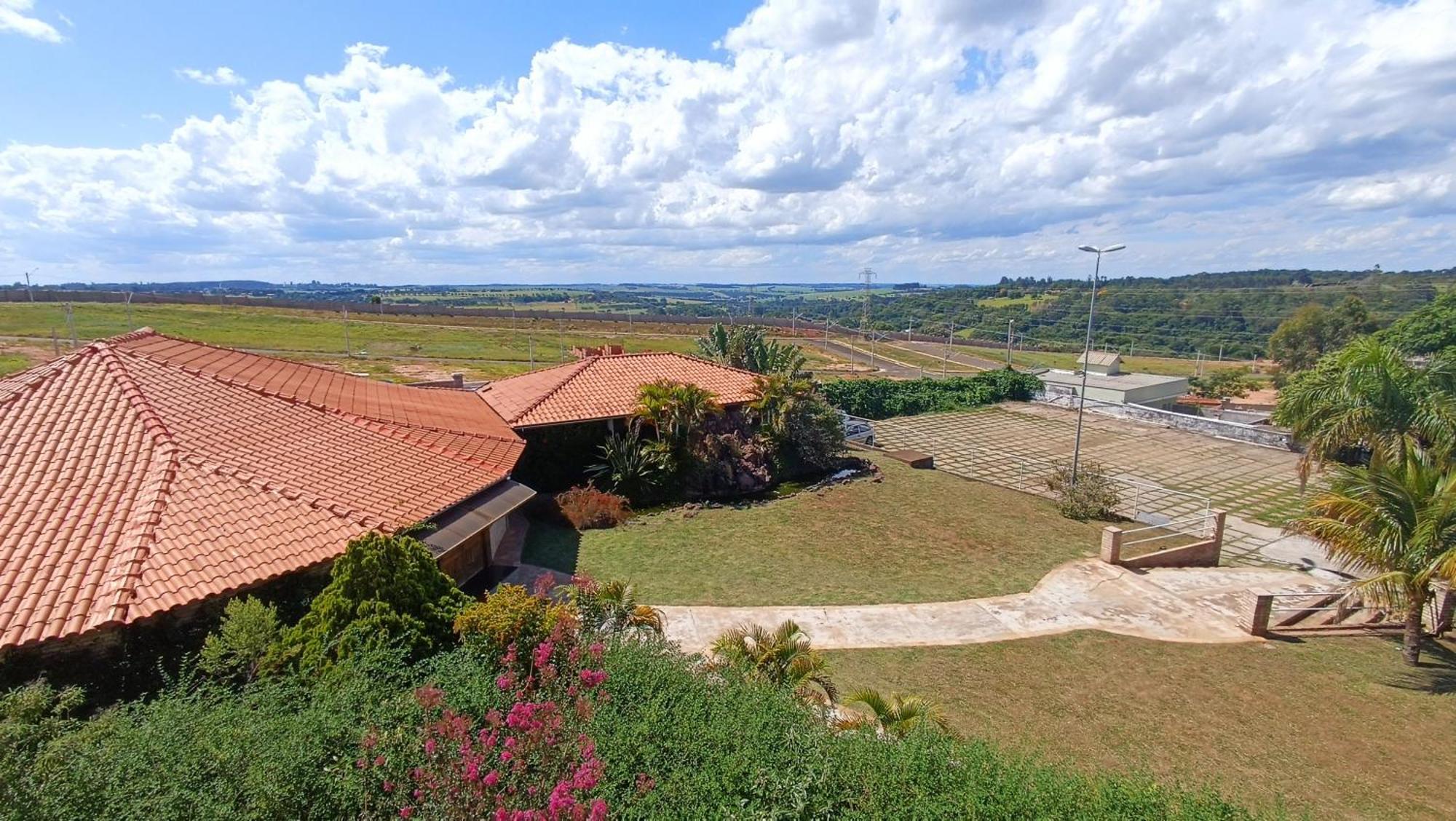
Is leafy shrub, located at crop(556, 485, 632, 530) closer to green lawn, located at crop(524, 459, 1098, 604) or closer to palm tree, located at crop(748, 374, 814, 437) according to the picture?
green lawn, located at crop(524, 459, 1098, 604)

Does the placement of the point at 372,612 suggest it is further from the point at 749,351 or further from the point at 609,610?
the point at 749,351

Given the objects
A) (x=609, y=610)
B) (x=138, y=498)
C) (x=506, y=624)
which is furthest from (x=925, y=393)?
(x=138, y=498)

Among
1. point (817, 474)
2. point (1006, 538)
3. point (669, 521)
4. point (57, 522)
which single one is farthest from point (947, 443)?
point (57, 522)

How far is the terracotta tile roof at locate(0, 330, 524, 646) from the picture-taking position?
823 cm

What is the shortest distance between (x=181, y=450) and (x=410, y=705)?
6597 mm

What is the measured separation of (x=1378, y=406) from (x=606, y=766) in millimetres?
21507

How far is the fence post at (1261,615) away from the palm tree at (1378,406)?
640 centimetres

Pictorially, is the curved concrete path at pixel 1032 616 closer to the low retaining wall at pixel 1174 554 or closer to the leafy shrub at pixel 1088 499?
the low retaining wall at pixel 1174 554

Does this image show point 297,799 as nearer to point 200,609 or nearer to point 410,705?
point 410,705

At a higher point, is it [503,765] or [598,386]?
[598,386]

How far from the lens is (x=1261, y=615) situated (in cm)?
1324

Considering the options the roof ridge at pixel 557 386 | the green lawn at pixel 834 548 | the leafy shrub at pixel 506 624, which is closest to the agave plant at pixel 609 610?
the leafy shrub at pixel 506 624

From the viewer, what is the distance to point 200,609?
861cm

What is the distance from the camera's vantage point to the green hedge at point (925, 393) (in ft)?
123
